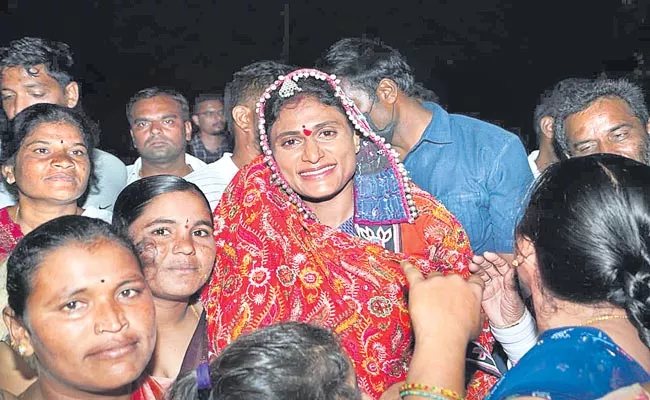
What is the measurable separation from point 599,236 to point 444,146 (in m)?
2.09

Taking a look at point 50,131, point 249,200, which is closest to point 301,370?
point 249,200

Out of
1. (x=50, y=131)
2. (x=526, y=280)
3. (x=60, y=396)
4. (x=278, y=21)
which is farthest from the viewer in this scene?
(x=278, y=21)

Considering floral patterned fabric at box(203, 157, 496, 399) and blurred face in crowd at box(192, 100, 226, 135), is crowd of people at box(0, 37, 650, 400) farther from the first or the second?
blurred face in crowd at box(192, 100, 226, 135)

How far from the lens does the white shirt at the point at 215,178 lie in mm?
3859

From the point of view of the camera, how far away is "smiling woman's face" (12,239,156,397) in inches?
73.7

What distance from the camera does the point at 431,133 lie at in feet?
12.2

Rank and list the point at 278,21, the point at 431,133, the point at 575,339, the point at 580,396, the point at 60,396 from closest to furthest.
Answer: the point at 580,396 < the point at 575,339 < the point at 60,396 < the point at 431,133 < the point at 278,21

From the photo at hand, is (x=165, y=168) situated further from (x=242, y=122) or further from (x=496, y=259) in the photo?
(x=496, y=259)

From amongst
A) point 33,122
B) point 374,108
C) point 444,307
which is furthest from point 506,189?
point 33,122

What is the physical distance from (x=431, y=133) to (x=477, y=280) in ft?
5.86

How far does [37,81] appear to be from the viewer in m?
3.89

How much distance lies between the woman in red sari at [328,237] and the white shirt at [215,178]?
100 cm

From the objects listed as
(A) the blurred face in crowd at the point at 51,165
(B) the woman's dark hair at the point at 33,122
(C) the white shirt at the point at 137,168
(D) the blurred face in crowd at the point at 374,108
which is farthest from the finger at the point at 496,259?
(C) the white shirt at the point at 137,168

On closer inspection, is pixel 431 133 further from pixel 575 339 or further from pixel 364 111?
pixel 575 339
